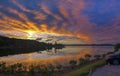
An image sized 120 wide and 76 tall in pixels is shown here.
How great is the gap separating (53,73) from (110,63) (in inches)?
239

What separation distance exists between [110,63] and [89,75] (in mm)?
11938

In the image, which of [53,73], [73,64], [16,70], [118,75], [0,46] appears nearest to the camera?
[118,75]

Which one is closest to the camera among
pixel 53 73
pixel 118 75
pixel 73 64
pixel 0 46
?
pixel 118 75

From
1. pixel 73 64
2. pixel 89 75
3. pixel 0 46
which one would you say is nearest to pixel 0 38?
pixel 0 46

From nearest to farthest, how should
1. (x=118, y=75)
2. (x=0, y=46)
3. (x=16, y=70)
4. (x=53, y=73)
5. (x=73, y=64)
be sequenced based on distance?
(x=118, y=75)
(x=53, y=73)
(x=16, y=70)
(x=73, y=64)
(x=0, y=46)

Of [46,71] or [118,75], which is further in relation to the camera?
[46,71]

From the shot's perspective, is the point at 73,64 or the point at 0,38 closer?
the point at 73,64

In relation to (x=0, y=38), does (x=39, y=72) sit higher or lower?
lower

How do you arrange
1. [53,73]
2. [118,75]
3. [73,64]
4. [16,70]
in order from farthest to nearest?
[73,64]
[16,70]
[53,73]
[118,75]

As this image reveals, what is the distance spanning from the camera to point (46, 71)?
112 feet

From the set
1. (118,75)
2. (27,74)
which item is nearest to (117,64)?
(27,74)

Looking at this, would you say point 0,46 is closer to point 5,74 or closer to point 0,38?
point 0,38

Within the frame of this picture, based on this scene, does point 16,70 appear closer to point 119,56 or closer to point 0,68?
point 0,68

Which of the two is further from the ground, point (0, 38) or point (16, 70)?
point (0, 38)
